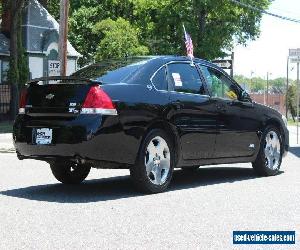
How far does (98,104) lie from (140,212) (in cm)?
147

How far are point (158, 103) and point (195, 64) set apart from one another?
129cm

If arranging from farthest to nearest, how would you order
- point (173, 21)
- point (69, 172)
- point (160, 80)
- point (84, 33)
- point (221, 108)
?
1. point (84, 33)
2. point (173, 21)
3. point (221, 108)
4. point (69, 172)
5. point (160, 80)

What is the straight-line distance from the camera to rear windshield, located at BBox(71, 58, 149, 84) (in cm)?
776

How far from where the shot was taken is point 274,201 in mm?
7301

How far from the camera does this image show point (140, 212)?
6.50m

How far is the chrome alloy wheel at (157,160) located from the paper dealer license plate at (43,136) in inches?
47.2

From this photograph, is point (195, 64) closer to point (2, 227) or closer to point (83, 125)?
point (83, 125)

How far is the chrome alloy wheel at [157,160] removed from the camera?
25.4 feet

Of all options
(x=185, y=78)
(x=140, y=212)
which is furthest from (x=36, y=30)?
(x=140, y=212)

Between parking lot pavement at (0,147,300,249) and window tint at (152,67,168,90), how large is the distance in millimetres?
1361

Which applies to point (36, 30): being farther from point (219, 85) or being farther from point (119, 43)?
point (219, 85)

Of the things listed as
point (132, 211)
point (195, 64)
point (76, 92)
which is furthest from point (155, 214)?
point (195, 64)

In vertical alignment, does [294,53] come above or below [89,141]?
above

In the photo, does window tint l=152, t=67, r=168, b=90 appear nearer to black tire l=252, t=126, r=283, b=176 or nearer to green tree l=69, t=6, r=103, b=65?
black tire l=252, t=126, r=283, b=176
